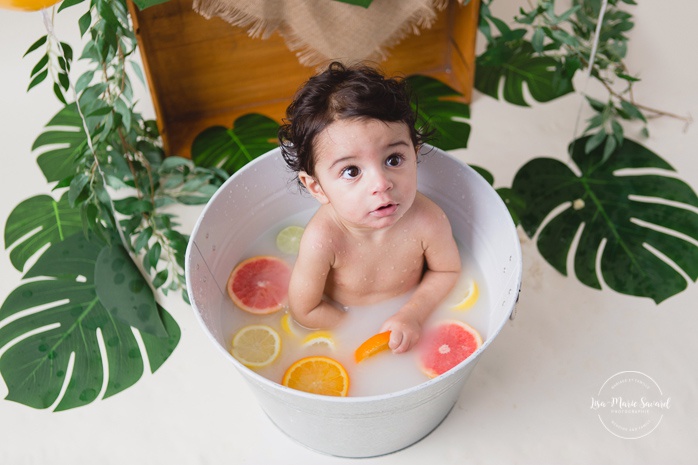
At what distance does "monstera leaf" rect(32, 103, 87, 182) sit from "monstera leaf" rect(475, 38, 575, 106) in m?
1.06

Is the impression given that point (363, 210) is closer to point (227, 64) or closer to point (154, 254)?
point (154, 254)

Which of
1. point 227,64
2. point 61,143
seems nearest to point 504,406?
point 227,64

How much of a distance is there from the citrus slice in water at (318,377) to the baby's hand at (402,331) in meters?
0.10

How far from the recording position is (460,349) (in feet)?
4.47

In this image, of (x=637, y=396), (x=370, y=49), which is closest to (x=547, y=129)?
(x=370, y=49)

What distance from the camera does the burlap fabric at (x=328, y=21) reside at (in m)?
1.60

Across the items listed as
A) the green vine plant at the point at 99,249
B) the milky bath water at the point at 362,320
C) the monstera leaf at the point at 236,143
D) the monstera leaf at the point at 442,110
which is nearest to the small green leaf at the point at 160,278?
the green vine plant at the point at 99,249

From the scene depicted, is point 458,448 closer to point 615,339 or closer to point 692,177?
point 615,339

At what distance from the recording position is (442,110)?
6.38 ft

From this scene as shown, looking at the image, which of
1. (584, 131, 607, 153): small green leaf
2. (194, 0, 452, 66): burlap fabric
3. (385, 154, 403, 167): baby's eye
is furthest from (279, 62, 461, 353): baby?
(584, 131, 607, 153): small green leaf

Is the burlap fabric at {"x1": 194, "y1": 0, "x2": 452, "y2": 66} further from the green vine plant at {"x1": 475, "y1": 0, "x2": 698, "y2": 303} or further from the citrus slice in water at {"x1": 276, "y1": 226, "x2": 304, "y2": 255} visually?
the citrus slice in water at {"x1": 276, "y1": 226, "x2": 304, "y2": 255}

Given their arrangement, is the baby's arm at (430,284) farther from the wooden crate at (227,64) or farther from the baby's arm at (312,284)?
the wooden crate at (227,64)

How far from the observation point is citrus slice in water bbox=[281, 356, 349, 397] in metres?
1.32

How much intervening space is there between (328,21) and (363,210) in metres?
0.64
